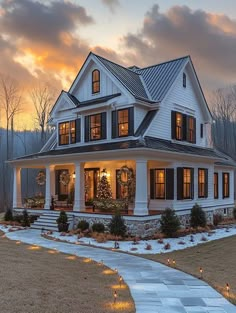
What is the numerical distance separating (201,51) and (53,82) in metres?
15.9

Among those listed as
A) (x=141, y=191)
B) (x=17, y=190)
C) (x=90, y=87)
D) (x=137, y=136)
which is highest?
(x=90, y=87)

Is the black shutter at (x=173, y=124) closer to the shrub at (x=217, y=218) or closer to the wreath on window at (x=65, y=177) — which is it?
the shrub at (x=217, y=218)

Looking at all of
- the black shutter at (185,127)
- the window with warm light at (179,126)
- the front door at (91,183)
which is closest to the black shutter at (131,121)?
the window with warm light at (179,126)

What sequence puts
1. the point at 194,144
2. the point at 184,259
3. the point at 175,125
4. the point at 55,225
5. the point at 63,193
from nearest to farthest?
the point at 184,259 → the point at 55,225 → the point at 175,125 → the point at 194,144 → the point at 63,193

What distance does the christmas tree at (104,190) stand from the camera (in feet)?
56.4

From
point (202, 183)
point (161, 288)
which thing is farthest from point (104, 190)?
point (161, 288)

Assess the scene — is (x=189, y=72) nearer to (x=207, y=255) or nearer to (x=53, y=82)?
(x=207, y=255)

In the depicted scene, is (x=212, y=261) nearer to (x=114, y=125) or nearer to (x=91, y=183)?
(x=114, y=125)

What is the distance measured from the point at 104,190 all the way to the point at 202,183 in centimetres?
530

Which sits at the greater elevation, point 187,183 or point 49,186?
point 187,183

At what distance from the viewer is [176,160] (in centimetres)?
1630

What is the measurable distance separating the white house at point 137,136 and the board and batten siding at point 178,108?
1.8 inches

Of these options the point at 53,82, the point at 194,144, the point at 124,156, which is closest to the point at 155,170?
the point at 124,156

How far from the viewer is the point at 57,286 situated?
6559 mm
